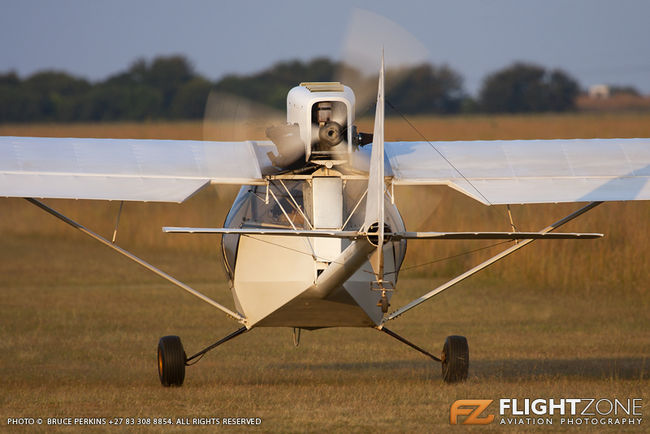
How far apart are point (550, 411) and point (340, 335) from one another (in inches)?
265

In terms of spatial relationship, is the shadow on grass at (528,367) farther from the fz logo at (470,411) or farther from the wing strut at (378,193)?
the wing strut at (378,193)

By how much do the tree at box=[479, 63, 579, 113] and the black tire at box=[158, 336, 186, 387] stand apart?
57.7 metres

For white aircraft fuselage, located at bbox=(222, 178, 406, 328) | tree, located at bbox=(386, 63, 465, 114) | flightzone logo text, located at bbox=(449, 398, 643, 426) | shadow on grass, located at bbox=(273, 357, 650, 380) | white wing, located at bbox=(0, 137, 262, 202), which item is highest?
tree, located at bbox=(386, 63, 465, 114)

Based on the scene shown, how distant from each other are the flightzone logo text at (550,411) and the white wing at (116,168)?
2900 mm

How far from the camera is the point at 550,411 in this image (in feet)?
32.2

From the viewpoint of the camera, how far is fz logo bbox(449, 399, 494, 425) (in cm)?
932

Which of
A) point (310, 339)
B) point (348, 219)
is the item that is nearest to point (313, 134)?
point (348, 219)

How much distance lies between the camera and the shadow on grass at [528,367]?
496 inches

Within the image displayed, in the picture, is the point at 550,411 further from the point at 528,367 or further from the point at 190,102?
the point at 190,102

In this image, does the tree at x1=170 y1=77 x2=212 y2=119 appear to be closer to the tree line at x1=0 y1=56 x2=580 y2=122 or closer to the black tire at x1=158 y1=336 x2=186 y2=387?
the tree line at x1=0 y1=56 x2=580 y2=122

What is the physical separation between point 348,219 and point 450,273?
12.3 metres

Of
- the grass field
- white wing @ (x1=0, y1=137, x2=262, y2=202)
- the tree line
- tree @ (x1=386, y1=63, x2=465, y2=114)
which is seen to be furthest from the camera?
the tree line

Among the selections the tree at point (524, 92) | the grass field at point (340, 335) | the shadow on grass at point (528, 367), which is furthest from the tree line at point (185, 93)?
the shadow on grass at point (528, 367)

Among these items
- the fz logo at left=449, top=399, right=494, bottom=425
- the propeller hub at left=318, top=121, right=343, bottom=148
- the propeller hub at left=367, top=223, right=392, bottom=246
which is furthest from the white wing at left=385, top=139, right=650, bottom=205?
the propeller hub at left=367, top=223, right=392, bottom=246
